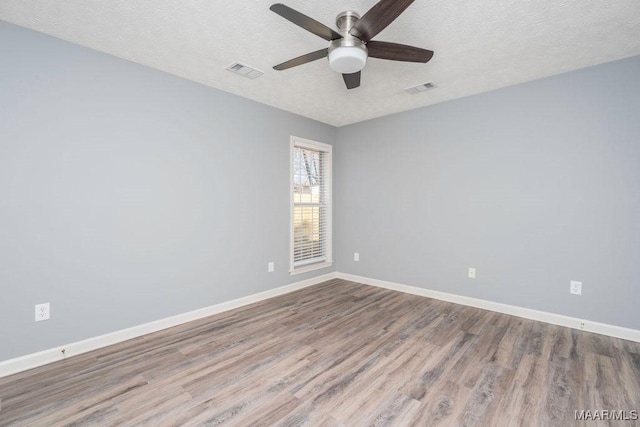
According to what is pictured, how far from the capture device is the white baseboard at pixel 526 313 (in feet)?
8.74

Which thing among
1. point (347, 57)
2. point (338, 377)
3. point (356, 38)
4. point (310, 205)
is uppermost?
point (356, 38)

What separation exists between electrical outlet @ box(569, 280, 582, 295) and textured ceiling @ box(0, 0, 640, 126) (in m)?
2.13

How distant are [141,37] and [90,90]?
2.16 ft

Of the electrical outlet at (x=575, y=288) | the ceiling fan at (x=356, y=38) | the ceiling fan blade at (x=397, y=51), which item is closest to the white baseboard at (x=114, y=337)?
the ceiling fan at (x=356, y=38)

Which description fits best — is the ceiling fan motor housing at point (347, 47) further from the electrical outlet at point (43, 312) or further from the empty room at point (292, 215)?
the electrical outlet at point (43, 312)

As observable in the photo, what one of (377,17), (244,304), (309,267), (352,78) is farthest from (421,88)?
(244,304)

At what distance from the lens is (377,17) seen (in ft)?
5.47

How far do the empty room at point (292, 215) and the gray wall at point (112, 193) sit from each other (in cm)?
2

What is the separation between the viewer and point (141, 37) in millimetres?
2291

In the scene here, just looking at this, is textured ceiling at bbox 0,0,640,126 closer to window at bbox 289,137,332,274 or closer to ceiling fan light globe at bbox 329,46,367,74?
ceiling fan light globe at bbox 329,46,367,74

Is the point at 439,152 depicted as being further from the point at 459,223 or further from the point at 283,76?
the point at 283,76

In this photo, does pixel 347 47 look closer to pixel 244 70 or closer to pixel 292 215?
pixel 244 70

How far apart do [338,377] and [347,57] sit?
7.34 ft

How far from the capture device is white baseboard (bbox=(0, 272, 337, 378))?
212 centimetres
